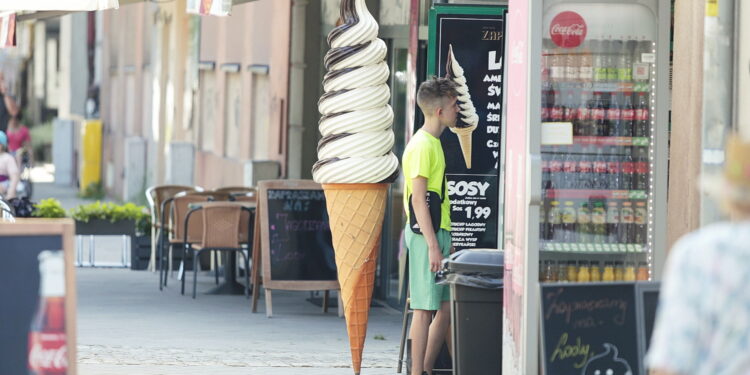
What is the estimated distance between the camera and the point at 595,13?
312 inches

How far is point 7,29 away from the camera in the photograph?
1246cm

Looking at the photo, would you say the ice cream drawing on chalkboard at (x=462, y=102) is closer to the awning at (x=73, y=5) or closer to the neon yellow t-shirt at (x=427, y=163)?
the neon yellow t-shirt at (x=427, y=163)

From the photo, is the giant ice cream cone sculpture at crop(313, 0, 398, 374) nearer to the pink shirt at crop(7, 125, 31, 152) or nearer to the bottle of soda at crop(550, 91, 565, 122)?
the bottle of soda at crop(550, 91, 565, 122)

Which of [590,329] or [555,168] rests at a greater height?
[555,168]

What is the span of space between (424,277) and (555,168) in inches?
49.8

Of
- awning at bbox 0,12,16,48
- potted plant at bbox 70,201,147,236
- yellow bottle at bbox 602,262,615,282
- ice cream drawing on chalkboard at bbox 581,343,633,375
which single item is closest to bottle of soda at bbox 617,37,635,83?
yellow bottle at bbox 602,262,615,282

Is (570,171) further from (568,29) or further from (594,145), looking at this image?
(568,29)

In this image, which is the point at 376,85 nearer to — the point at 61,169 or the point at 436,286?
the point at 436,286

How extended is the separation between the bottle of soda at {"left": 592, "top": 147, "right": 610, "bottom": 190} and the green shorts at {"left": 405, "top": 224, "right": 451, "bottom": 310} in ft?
3.91

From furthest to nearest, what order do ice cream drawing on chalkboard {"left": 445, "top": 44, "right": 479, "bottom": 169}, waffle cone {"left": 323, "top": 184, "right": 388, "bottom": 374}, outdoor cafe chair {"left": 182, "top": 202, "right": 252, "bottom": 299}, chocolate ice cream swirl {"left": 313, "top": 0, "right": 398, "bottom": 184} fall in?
outdoor cafe chair {"left": 182, "top": 202, "right": 252, "bottom": 299} → ice cream drawing on chalkboard {"left": 445, "top": 44, "right": 479, "bottom": 169} → waffle cone {"left": 323, "top": 184, "right": 388, "bottom": 374} → chocolate ice cream swirl {"left": 313, "top": 0, "right": 398, "bottom": 184}

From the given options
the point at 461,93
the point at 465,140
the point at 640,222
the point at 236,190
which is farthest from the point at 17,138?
the point at 640,222

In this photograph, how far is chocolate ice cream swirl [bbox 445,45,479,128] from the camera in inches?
422

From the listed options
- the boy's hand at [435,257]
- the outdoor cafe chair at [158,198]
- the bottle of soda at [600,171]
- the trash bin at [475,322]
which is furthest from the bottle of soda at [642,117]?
the outdoor cafe chair at [158,198]

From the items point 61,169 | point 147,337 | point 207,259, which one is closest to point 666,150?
point 147,337
